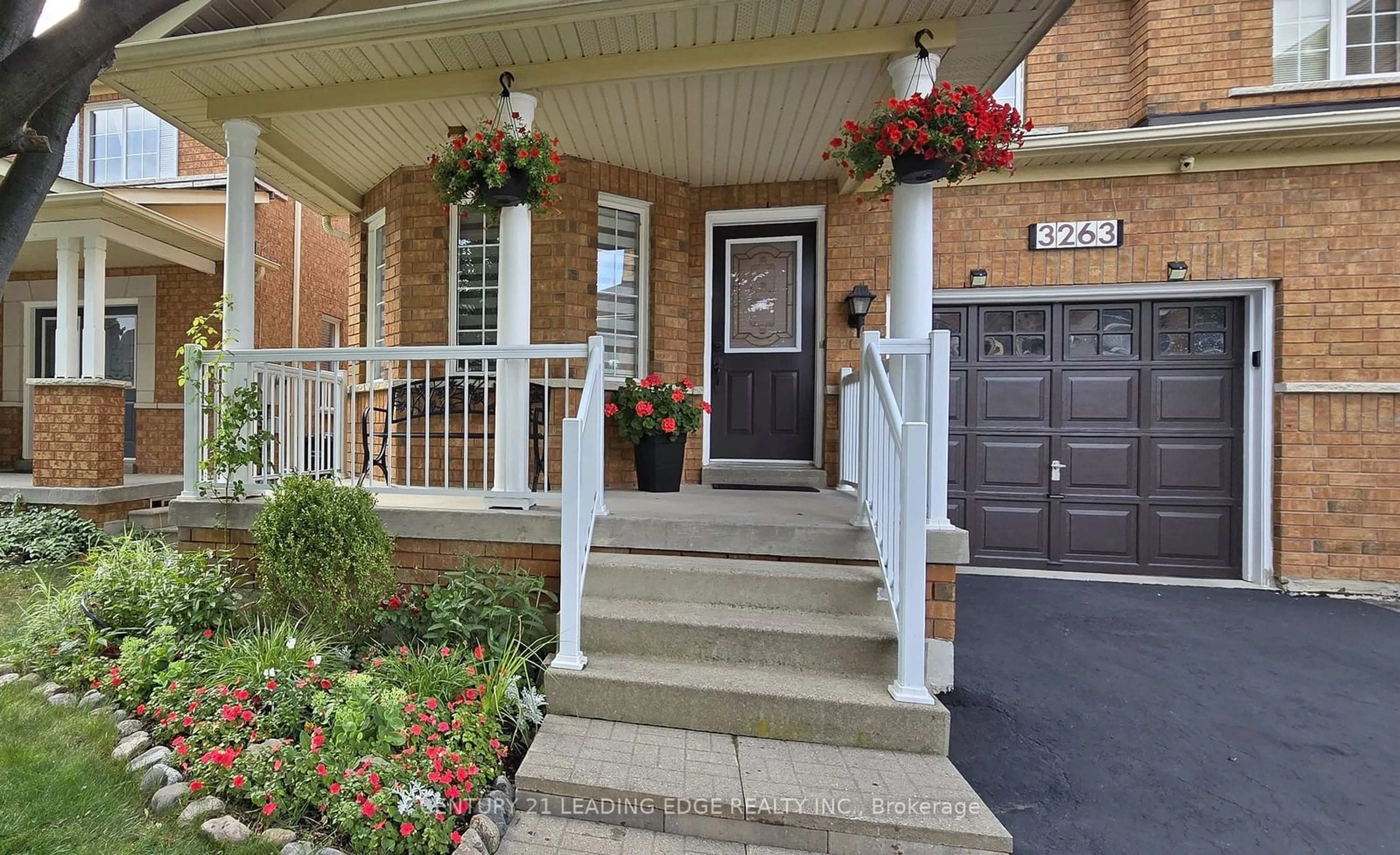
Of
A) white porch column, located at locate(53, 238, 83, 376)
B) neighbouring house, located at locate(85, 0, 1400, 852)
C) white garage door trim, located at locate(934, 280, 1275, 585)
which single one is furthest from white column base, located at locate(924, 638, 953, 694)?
white porch column, located at locate(53, 238, 83, 376)

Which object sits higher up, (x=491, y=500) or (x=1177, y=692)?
(x=491, y=500)

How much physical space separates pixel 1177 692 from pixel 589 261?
174 inches

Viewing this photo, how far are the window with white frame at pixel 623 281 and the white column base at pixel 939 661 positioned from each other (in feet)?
9.70

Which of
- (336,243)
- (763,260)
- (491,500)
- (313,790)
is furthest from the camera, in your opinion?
(336,243)

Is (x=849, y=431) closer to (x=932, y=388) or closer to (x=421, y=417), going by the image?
(x=932, y=388)

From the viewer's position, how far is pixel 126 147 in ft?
27.6

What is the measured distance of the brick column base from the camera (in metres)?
5.14

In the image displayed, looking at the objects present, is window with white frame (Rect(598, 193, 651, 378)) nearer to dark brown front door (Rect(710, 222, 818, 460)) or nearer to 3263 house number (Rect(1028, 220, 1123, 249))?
dark brown front door (Rect(710, 222, 818, 460))

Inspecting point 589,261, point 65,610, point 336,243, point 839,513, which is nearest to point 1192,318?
point 839,513

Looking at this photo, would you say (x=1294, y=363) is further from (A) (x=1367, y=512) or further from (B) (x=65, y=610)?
(B) (x=65, y=610)

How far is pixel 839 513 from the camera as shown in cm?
329

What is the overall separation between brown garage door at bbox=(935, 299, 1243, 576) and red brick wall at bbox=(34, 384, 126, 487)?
738 centimetres

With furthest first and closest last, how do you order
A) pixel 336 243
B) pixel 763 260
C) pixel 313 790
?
1. pixel 336 243
2. pixel 763 260
3. pixel 313 790

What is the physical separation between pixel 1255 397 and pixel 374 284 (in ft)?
24.2
